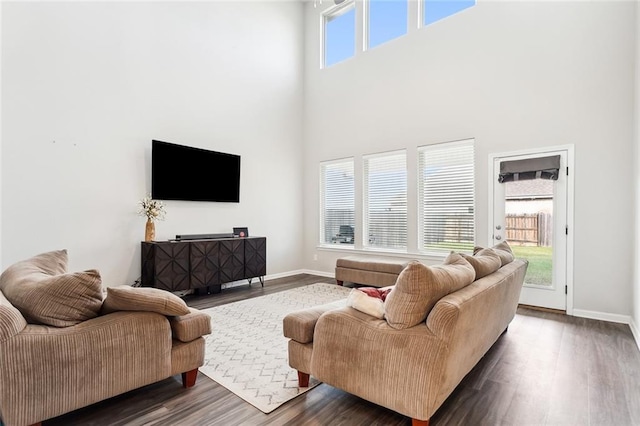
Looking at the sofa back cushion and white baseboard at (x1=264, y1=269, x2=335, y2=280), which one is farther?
white baseboard at (x1=264, y1=269, x2=335, y2=280)

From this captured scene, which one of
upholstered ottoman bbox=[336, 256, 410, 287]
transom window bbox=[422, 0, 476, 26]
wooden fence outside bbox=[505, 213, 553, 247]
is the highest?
transom window bbox=[422, 0, 476, 26]

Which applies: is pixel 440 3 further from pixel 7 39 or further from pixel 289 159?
pixel 7 39

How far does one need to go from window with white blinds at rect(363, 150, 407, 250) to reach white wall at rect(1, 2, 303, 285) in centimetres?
177

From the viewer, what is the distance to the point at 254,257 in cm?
547

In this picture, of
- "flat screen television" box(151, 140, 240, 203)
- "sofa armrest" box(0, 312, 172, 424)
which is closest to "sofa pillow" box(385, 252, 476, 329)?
"sofa armrest" box(0, 312, 172, 424)

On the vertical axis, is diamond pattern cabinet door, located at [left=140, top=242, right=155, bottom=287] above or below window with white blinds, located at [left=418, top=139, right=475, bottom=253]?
below

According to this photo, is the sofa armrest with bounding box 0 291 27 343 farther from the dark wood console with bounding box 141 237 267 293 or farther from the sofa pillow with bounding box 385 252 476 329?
the dark wood console with bounding box 141 237 267 293

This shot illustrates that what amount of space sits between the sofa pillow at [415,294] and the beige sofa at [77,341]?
1.39 metres

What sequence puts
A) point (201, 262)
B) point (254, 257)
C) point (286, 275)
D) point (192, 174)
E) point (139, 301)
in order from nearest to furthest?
point (139, 301) < point (201, 262) < point (192, 174) < point (254, 257) < point (286, 275)

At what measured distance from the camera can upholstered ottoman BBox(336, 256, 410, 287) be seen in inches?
198

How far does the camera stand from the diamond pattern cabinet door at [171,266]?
4.28 meters

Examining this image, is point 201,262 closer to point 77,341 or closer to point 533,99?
point 77,341

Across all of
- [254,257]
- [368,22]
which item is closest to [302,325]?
[254,257]

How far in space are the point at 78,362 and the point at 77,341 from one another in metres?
0.11
